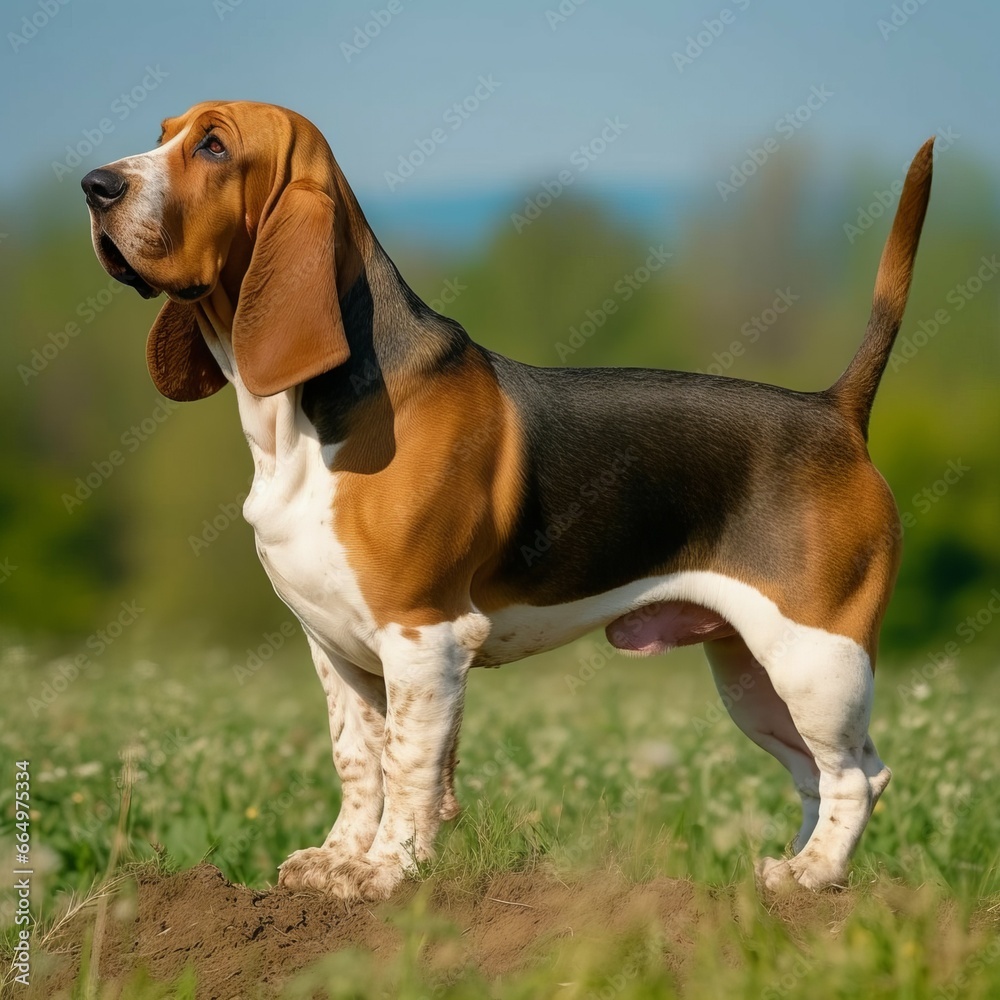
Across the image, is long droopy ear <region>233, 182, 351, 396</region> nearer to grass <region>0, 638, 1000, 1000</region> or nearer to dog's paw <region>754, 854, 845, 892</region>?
grass <region>0, 638, 1000, 1000</region>

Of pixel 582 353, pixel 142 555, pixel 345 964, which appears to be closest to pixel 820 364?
pixel 582 353

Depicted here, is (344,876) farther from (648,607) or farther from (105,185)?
(105,185)

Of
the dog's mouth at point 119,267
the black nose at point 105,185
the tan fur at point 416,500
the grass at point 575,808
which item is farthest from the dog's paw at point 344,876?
the black nose at point 105,185

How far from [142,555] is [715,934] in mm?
11320

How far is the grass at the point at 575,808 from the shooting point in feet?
11.4

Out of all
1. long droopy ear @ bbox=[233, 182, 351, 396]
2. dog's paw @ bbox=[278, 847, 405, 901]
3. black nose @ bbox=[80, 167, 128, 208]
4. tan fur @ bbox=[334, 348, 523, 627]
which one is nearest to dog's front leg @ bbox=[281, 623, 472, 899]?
dog's paw @ bbox=[278, 847, 405, 901]

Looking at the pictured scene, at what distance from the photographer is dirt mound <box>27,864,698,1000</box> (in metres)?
3.68

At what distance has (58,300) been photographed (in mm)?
13516

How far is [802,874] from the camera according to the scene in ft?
14.3

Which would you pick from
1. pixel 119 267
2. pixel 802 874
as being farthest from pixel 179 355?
pixel 802 874

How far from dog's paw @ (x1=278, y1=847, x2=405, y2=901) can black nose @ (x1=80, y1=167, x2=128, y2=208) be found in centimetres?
221

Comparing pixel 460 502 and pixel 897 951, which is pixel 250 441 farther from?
pixel 897 951

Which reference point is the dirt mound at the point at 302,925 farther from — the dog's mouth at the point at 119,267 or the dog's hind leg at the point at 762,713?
the dog's mouth at the point at 119,267

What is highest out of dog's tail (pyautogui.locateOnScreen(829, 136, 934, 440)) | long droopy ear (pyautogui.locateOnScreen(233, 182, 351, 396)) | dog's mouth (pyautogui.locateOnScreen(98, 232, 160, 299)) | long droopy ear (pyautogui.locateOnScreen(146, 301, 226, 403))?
dog's mouth (pyautogui.locateOnScreen(98, 232, 160, 299))
